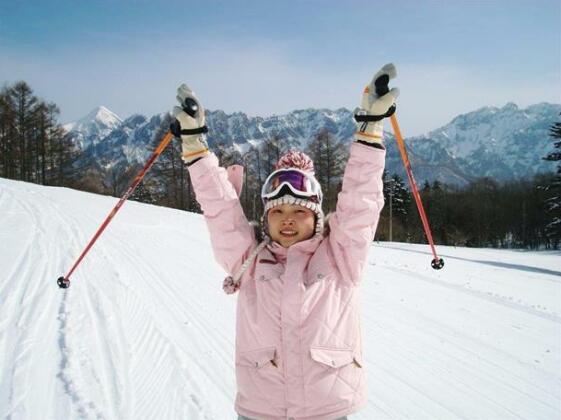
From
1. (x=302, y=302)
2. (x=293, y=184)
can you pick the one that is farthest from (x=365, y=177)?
(x=302, y=302)

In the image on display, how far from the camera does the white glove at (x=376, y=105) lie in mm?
2266

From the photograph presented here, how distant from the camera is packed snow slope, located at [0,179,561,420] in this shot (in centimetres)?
408

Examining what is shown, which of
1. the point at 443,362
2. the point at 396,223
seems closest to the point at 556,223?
the point at 396,223

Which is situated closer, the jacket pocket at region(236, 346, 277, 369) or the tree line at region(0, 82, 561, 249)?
the jacket pocket at region(236, 346, 277, 369)

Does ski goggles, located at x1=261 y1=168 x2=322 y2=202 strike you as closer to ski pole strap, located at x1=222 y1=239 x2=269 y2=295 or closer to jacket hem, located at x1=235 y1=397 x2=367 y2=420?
ski pole strap, located at x1=222 y1=239 x2=269 y2=295

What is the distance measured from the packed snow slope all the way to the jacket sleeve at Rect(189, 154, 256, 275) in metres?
2.07

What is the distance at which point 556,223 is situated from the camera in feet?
110

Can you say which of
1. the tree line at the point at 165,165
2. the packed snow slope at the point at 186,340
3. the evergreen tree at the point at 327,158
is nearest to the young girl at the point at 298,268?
the packed snow slope at the point at 186,340

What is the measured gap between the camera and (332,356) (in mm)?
2209

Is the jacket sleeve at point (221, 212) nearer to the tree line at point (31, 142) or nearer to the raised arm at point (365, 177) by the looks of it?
the raised arm at point (365, 177)

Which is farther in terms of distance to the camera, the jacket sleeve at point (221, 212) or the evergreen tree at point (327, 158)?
the evergreen tree at point (327, 158)

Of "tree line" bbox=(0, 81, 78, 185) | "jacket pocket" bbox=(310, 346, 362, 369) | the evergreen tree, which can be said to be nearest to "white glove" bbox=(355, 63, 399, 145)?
"jacket pocket" bbox=(310, 346, 362, 369)

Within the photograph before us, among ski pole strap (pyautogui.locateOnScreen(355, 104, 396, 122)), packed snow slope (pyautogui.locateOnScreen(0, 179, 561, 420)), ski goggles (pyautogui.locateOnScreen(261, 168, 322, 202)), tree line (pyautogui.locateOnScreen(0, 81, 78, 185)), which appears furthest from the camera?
tree line (pyautogui.locateOnScreen(0, 81, 78, 185))

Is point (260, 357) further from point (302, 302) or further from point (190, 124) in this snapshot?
point (190, 124)
